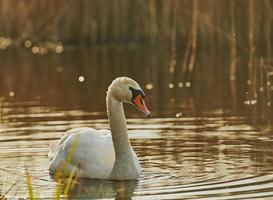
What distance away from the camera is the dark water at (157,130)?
35.1 feet

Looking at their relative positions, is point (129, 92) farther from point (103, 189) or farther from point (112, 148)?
point (103, 189)

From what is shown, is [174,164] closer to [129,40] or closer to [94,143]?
[94,143]

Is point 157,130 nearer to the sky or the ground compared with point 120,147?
nearer to the ground

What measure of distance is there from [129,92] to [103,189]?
1181 millimetres

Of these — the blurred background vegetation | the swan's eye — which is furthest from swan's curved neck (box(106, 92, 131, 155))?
the blurred background vegetation

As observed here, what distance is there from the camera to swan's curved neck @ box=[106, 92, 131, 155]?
11.6 metres

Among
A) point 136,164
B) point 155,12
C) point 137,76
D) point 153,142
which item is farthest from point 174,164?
point 155,12

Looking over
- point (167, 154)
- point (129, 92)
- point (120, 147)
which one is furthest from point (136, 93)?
point (167, 154)

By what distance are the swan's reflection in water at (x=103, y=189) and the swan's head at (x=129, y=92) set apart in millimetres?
836

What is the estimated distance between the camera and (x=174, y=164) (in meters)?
12.0

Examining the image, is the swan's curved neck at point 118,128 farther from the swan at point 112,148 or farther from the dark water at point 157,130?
the dark water at point 157,130

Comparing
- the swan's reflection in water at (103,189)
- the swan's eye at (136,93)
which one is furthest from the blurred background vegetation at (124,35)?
the swan's reflection in water at (103,189)

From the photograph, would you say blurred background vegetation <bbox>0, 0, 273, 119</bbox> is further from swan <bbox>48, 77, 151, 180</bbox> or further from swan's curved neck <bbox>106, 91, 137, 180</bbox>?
swan's curved neck <bbox>106, 91, 137, 180</bbox>

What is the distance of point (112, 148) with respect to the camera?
12.0m
